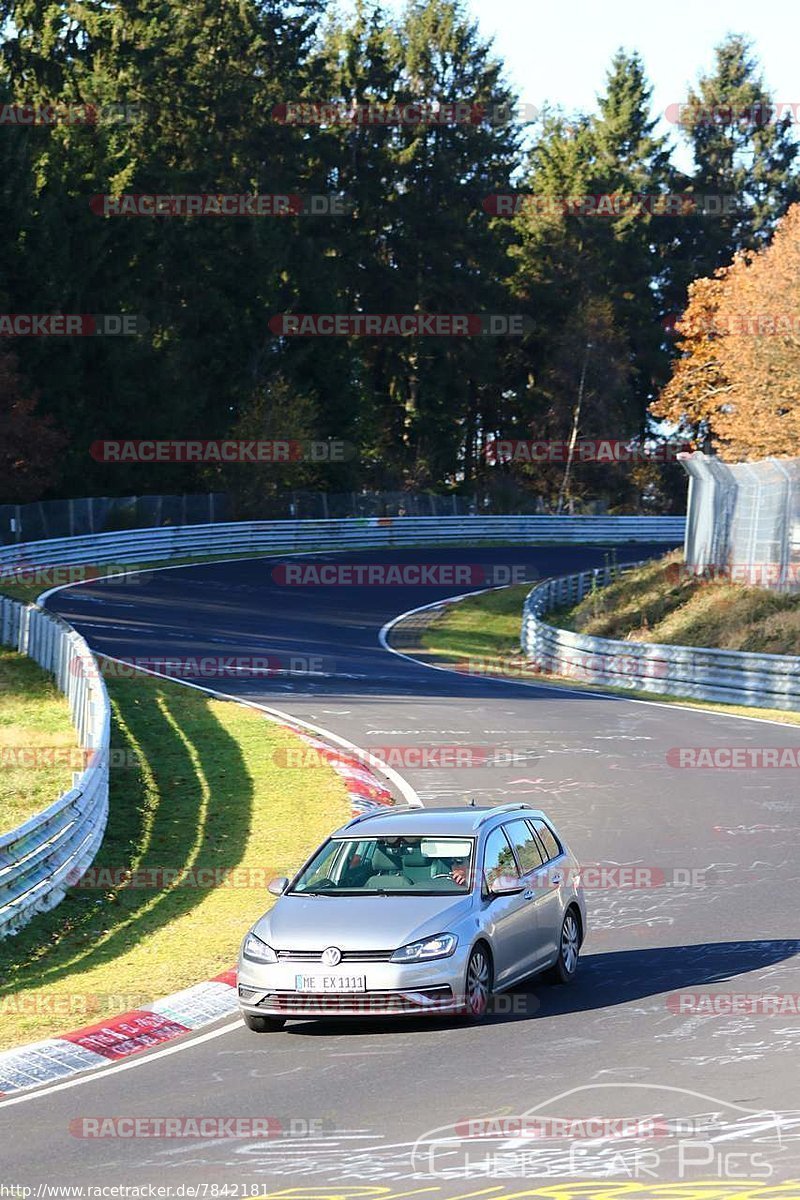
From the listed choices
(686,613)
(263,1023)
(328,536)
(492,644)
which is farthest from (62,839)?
(328,536)

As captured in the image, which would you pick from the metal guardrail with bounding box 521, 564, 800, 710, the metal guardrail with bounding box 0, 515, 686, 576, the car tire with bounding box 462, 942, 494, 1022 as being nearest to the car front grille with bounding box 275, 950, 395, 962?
the car tire with bounding box 462, 942, 494, 1022

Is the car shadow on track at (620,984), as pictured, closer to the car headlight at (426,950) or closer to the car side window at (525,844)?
the car headlight at (426,950)

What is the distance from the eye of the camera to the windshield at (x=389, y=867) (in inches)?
480

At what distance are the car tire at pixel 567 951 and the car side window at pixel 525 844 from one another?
46 centimetres

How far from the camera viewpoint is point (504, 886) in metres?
12.3

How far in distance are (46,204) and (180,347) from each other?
11795mm

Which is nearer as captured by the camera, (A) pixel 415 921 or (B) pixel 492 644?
(A) pixel 415 921

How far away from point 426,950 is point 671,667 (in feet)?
Result: 77.4

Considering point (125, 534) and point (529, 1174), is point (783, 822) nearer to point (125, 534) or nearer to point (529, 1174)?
point (529, 1174)

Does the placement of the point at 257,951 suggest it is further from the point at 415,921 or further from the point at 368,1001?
the point at 415,921

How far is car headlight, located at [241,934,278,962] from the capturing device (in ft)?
37.7

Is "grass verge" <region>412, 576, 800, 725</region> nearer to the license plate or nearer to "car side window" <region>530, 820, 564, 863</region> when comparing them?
"car side window" <region>530, 820, 564, 863</region>

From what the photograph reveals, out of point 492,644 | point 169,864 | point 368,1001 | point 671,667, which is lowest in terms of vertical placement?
point 492,644

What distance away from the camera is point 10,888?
14.7 meters
